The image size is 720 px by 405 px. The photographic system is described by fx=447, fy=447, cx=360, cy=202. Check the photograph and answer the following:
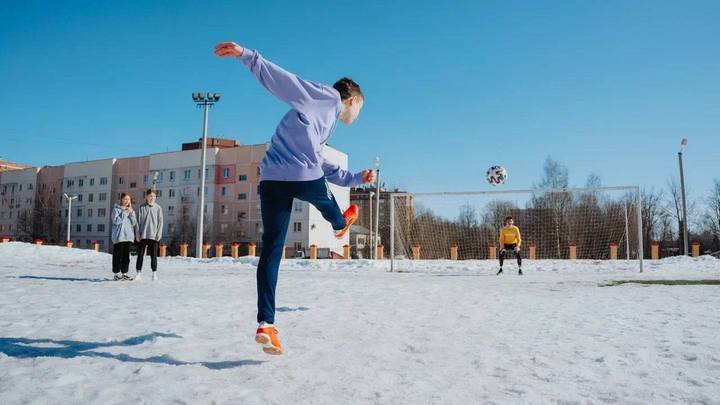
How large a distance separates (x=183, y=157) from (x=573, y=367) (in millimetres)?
63455

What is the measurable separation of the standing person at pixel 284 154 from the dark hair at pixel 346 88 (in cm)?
14

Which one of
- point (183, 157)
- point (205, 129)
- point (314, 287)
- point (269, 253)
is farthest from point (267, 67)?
point (183, 157)

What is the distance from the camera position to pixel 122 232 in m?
8.59

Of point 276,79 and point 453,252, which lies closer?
point 276,79

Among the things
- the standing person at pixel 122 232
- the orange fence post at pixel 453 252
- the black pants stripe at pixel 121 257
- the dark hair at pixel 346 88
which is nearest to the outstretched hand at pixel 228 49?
the dark hair at pixel 346 88

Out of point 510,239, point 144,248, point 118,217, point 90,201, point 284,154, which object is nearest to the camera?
point 284,154

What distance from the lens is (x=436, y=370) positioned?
8.81 ft

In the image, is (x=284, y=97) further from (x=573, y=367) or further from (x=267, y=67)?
(x=573, y=367)

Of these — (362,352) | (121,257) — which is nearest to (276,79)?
(362,352)

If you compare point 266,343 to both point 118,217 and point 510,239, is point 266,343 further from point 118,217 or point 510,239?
point 510,239

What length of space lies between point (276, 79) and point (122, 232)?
22.8ft

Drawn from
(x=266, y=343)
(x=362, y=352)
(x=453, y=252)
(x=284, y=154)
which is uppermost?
(x=284, y=154)

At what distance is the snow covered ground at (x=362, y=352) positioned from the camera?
2.27 metres

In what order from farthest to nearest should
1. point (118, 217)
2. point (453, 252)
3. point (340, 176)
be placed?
point (453, 252), point (118, 217), point (340, 176)
